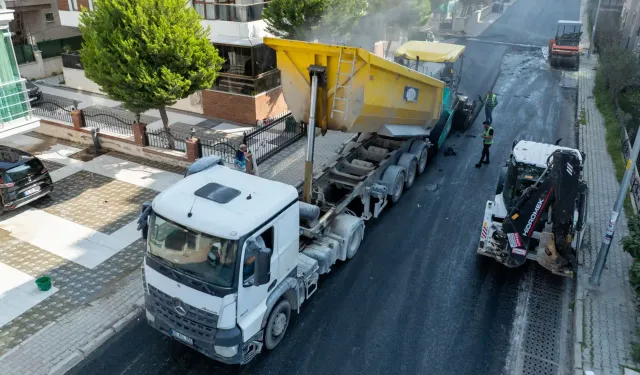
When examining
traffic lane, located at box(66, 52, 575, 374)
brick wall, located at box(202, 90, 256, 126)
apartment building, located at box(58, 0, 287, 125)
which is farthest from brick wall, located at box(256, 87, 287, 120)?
traffic lane, located at box(66, 52, 575, 374)

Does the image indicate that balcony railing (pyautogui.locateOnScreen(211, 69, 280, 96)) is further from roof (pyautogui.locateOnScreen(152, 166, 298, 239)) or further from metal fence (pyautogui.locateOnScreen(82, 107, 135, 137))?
roof (pyautogui.locateOnScreen(152, 166, 298, 239))

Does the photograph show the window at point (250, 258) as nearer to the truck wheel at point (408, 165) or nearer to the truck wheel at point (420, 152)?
the truck wheel at point (408, 165)

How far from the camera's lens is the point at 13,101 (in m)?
11.7

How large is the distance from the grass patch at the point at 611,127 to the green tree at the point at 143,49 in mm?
12176

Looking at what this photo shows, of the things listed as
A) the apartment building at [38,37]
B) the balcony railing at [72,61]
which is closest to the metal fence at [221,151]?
the balcony railing at [72,61]

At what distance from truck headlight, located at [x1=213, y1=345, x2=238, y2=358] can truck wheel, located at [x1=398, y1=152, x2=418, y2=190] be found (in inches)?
288

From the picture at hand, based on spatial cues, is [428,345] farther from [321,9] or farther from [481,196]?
[321,9]

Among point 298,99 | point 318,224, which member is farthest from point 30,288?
point 298,99

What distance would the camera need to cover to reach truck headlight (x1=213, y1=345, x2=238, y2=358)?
6.58m

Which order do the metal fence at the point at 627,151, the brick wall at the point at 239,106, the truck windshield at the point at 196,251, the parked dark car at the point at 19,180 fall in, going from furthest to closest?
the brick wall at the point at 239,106
the metal fence at the point at 627,151
the parked dark car at the point at 19,180
the truck windshield at the point at 196,251

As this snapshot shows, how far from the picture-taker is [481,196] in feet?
41.3

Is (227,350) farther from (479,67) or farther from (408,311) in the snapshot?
(479,67)

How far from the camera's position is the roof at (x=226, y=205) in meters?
6.36

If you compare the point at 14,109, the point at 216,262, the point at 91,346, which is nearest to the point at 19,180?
the point at 14,109
